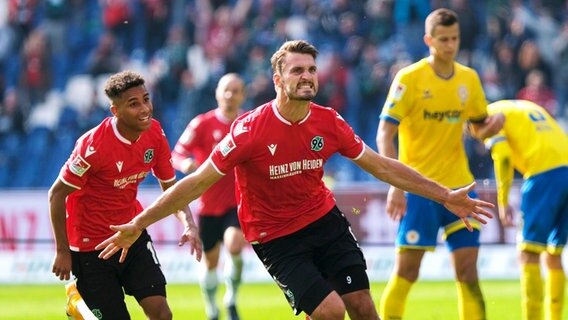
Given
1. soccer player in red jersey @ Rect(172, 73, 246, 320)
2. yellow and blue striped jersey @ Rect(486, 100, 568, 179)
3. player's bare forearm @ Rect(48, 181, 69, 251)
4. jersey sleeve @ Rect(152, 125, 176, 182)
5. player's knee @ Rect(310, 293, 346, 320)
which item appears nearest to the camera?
player's knee @ Rect(310, 293, 346, 320)

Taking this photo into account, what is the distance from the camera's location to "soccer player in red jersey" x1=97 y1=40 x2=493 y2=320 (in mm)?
7629

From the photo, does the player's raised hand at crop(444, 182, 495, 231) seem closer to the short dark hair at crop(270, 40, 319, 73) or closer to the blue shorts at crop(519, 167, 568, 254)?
the short dark hair at crop(270, 40, 319, 73)

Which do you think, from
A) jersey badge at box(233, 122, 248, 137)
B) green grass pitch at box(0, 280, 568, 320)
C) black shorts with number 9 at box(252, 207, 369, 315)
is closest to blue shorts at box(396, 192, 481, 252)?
black shorts with number 9 at box(252, 207, 369, 315)

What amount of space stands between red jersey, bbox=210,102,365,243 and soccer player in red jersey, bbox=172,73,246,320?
436cm

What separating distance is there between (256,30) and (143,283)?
1427 centimetres

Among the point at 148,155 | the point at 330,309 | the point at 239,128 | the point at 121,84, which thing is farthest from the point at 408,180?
the point at 121,84

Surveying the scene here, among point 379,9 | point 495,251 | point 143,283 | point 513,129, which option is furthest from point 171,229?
point 143,283

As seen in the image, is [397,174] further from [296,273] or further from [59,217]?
[59,217]

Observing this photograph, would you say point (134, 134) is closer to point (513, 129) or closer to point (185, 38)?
point (513, 129)

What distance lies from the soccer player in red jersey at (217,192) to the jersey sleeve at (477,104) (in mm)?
3257

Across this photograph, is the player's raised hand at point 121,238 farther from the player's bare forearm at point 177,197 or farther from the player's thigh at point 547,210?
the player's thigh at point 547,210

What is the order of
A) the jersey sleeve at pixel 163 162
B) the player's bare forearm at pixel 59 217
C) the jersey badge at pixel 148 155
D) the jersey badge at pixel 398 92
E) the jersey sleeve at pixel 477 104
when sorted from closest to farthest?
the player's bare forearm at pixel 59 217
the jersey badge at pixel 148 155
the jersey sleeve at pixel 163 162
the jersey badge at pixel 398 92
the jersey sleeve at pixel 477 104

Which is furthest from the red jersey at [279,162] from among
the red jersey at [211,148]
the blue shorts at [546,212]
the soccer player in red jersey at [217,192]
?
the red jersey at [211,148]

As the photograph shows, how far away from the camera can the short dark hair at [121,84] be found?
845 cm
